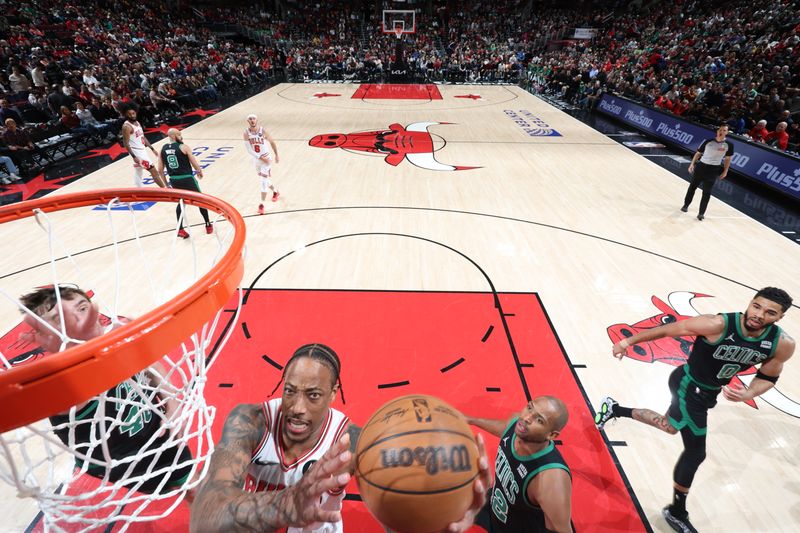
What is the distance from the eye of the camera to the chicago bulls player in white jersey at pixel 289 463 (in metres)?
1.27

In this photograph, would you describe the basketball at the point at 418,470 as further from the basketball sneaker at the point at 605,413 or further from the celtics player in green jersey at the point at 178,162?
the celtics player in green jersey at the point at 178,162

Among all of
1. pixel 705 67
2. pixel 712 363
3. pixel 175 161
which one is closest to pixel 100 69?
pixel 175 161

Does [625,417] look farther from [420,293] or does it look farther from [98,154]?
[98,154]

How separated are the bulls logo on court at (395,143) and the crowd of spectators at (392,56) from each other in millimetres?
6103

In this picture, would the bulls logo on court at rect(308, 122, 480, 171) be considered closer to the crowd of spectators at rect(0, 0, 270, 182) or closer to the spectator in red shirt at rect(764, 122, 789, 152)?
the crowd of spectators at rect(0, 0, 270, 182)

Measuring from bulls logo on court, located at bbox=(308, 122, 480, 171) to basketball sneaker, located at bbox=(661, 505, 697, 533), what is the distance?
24.7 feet

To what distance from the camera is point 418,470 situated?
134 centimetres

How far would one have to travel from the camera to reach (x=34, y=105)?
10617mm

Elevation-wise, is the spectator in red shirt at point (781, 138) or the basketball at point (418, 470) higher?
the basketball at point (418, 470)

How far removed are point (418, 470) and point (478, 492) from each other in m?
0.27

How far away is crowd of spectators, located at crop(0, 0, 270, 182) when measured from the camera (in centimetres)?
Answer: 1030

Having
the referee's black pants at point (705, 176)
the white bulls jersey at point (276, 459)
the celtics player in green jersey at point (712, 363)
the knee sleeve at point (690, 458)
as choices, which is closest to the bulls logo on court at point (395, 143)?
the referee's black pants at point (705, 176)

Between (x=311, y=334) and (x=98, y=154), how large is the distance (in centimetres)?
945

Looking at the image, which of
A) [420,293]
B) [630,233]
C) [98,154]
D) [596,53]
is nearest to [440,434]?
[420,293]
